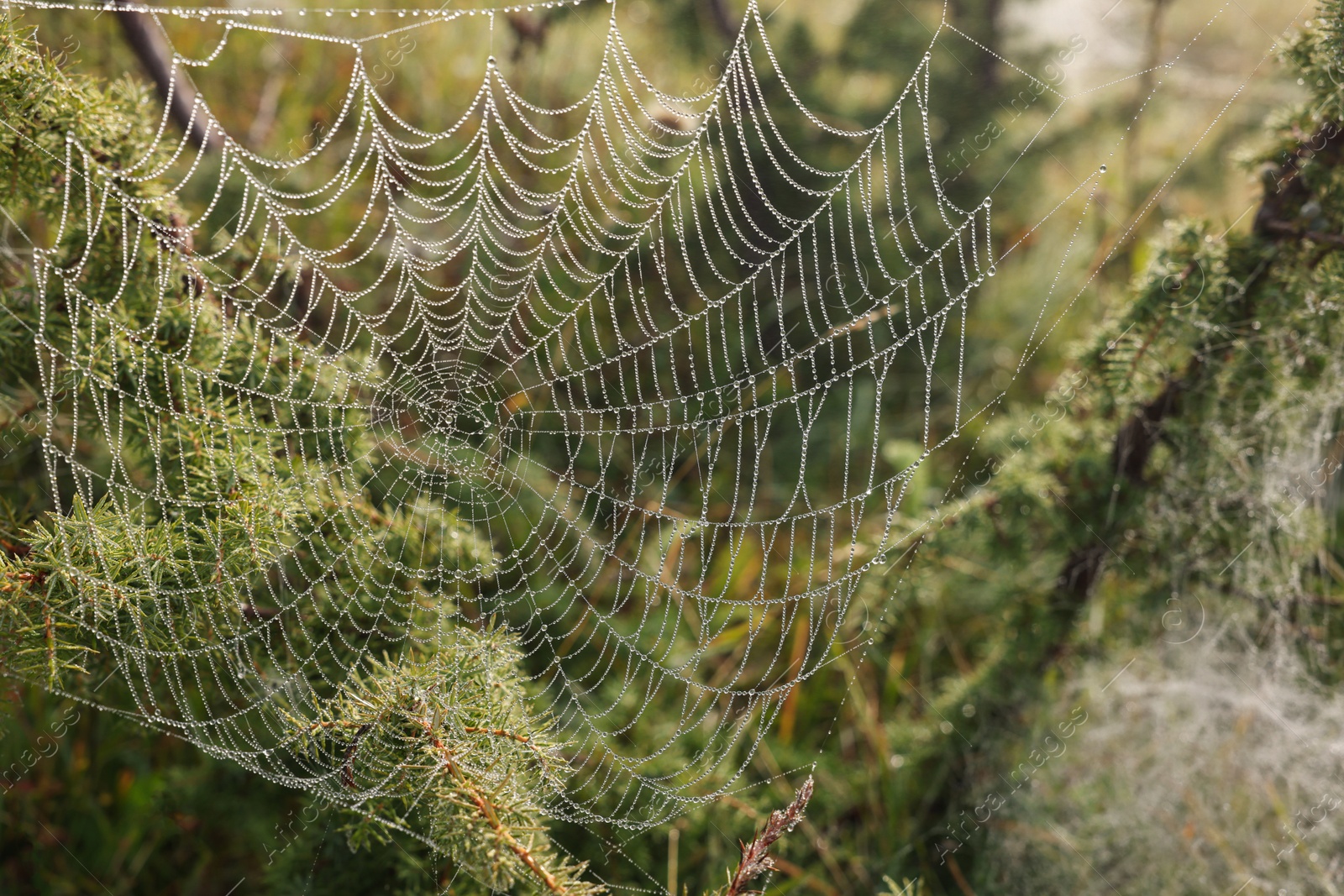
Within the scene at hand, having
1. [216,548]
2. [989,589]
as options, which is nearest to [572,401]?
[216,548]

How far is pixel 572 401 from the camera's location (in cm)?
171

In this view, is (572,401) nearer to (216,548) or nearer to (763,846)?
(216,548)

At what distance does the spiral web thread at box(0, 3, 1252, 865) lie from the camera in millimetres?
1194

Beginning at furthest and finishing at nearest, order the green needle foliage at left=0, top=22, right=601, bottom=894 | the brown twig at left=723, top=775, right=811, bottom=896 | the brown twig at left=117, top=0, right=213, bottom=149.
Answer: the brown twig at left=117, top=0, right=213, bottom=149 → the green needle foliage at left=0, top=22, right=601, bottom=894 → the brown twig at left=723, top=775, right=811, bottom=896

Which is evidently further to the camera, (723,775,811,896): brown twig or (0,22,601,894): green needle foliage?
(0,22,601,894): green needle foliage

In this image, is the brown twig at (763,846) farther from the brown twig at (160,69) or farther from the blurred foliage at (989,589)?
the brown twig at (160,69)

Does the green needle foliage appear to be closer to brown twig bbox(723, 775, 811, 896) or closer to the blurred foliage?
the blurred foliage

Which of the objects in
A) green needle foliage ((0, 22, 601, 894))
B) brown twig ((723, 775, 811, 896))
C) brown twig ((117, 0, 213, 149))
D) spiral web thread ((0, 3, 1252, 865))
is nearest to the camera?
brown twig ((723, 775, 811, 896))

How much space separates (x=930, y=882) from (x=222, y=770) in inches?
50.6

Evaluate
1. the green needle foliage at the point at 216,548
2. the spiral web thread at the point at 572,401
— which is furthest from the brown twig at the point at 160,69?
the green needle foliage at the point at 216,548

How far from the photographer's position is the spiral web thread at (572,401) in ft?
3.92

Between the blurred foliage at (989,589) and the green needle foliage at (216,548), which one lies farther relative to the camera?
the blurred foliage at (989,589)

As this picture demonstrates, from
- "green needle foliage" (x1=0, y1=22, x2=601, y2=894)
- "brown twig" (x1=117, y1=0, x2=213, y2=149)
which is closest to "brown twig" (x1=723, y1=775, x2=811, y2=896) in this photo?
"green needle foliage" (x1=0, y1=22, x2=601, y2=894)

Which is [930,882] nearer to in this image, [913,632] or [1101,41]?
[913,632]
